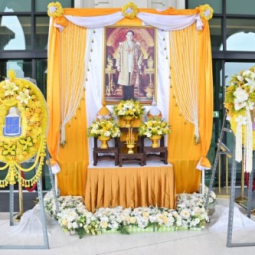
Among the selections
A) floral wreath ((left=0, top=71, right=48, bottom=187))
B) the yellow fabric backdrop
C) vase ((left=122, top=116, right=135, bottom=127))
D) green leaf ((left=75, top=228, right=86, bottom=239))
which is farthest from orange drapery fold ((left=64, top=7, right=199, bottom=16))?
green leaf ((left=75, top=228, right=86, bottom=239))

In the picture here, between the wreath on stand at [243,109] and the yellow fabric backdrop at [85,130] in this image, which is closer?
the wreath on stand at [243,109]

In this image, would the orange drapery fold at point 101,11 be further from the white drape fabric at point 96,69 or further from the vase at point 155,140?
the vase at point 155,140

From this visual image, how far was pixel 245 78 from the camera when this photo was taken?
11.4ft

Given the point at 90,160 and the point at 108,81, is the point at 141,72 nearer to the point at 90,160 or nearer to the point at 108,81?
the point at 108,81

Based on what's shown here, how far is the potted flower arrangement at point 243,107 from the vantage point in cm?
344

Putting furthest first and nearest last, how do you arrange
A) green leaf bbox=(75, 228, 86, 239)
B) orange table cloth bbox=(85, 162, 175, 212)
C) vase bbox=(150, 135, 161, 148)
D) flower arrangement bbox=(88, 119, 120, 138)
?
vase bbox=(150, 135, 161, 148) → flower arrangement bbox=(88, 119, 120, 138) → orange table cloth bbox=(85, 162, 175, 212) → green leaf bbox=(75, 228, 86, 239)

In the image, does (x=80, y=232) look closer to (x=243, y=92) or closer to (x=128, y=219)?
(x=128, y=219)

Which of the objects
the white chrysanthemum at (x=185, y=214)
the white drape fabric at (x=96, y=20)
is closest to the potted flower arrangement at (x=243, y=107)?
the white chrysanthemum at (x=185, y=214)

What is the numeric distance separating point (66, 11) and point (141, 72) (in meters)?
1.39

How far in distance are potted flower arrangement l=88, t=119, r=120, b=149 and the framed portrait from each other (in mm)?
574

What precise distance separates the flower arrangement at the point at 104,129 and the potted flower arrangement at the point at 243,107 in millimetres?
1709

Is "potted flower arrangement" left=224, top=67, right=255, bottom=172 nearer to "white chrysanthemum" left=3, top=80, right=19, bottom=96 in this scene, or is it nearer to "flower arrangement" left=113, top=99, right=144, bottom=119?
"flower arrangement" left=113, top=99, right=144, bottom=119

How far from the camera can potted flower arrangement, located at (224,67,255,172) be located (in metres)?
3.44

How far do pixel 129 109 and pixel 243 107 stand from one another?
1791mm
